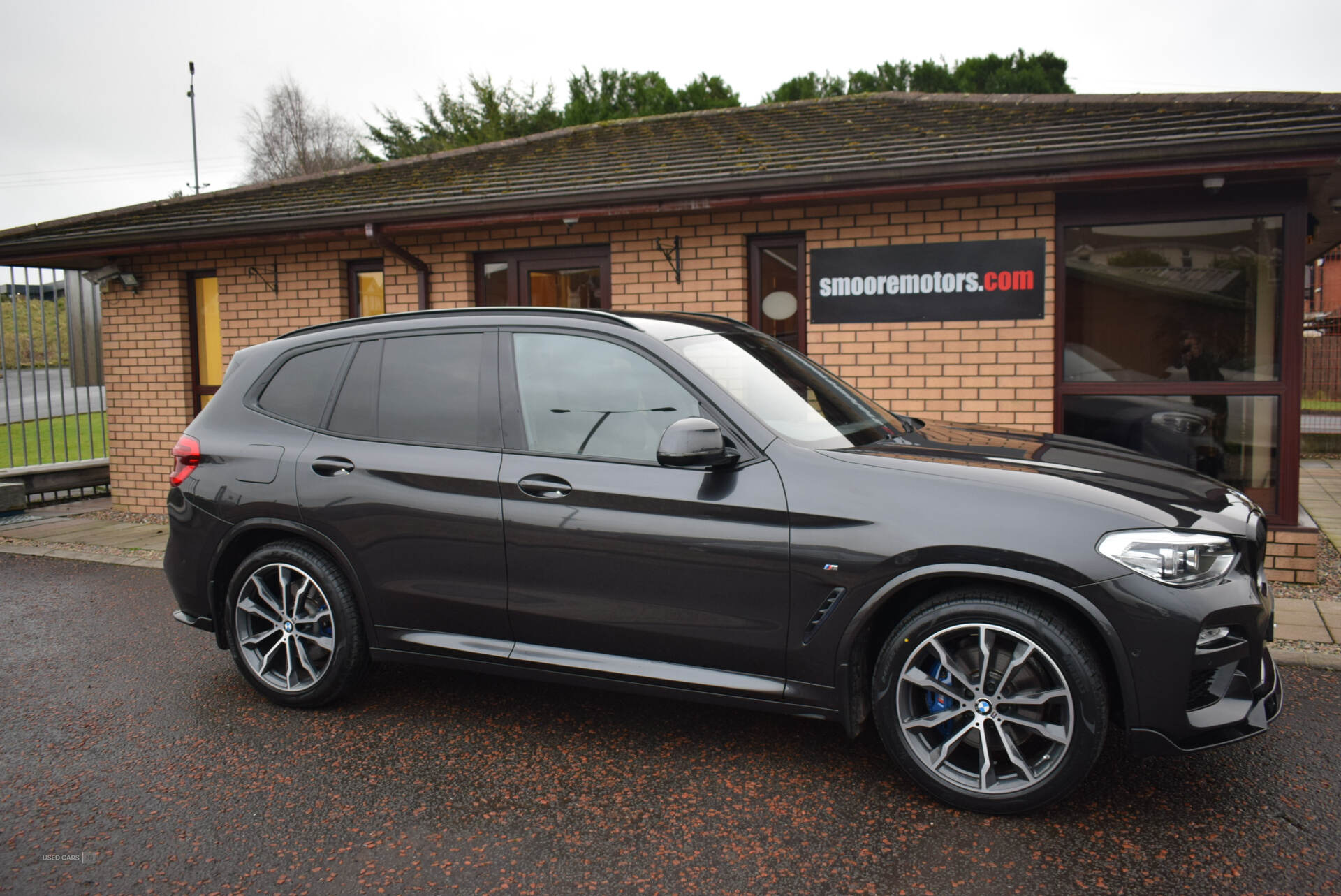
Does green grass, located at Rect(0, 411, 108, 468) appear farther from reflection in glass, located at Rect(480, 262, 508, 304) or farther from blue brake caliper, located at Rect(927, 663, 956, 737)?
blue brake caliper, located at Rect(927, 663, 956, 737)

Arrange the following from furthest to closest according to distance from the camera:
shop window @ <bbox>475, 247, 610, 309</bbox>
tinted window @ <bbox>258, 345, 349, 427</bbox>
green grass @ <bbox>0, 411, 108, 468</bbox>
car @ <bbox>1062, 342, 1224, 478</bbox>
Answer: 1. green grass @ <bbox>0, 411, 108, 468</bbox>
2. shop window @ <bbox>475, 247, 610, 309</bbox>
3. car @ <bbox>1062, 342, 1224, 478</bbox>
4. tinted window @ <bbox>258, 345, 349, 427</bbox>

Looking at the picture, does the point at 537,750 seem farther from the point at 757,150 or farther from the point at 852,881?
the point at 757,150

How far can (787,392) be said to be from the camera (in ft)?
12.7

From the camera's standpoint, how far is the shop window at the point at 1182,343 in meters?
6.54

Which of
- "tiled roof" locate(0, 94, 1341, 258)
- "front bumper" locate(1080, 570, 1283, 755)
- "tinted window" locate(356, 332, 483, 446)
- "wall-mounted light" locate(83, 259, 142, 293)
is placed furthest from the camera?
"wall-mounted light" locate(83, 259, 142, 293)

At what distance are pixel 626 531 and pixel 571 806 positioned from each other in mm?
973

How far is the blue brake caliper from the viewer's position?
3152 millimetres

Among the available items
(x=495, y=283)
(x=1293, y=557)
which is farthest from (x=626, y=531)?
(x=495, y=283)

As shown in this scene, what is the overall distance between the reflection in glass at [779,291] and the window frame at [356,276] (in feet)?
12.4

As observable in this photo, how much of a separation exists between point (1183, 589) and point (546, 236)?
6564 mm

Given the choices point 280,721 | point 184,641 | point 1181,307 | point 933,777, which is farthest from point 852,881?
point 1181,307

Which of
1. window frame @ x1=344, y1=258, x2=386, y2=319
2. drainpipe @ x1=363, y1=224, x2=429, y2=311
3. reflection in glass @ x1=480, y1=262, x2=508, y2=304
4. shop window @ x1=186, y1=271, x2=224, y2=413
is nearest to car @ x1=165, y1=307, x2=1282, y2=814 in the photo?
drainpipe @ x1=363, y1=224, x2=429, y2=311

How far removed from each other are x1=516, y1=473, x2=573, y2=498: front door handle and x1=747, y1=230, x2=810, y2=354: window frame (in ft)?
13.7

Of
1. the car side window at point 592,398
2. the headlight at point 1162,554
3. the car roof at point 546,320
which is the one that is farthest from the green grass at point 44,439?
the headlight at point 1162,554
